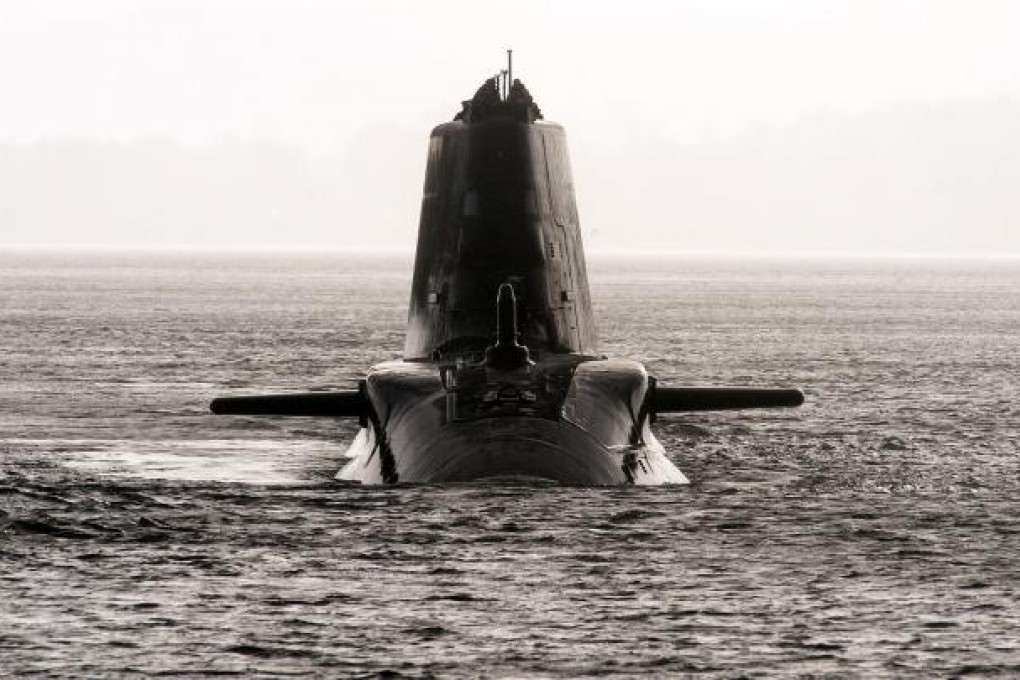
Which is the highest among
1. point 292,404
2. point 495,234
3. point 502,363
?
point 495,234

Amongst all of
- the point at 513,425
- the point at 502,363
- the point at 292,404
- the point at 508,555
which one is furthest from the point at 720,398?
the point at 508,555

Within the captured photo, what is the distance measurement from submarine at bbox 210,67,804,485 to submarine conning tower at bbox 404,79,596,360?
0.06ft

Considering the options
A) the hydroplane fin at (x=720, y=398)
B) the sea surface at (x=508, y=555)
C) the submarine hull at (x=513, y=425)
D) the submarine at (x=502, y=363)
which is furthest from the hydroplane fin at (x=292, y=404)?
the hydroplane fin at (x=720, y=398)

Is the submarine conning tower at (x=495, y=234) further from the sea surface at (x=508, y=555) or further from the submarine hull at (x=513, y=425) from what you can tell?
the sea surface at (x=508, y=555)

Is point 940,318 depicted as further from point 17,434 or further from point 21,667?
point 21,667

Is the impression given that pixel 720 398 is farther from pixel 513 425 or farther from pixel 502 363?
pixel 513 425

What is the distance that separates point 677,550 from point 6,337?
176 ft

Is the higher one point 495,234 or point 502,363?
point 495,234

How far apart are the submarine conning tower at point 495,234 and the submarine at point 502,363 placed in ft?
0.06

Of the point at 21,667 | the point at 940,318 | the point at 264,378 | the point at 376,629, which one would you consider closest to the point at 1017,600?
the point at 376,629

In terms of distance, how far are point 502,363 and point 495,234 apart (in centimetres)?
334

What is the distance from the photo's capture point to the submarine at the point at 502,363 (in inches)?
854

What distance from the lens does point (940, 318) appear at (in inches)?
4186

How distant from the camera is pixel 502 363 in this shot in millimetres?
23109
